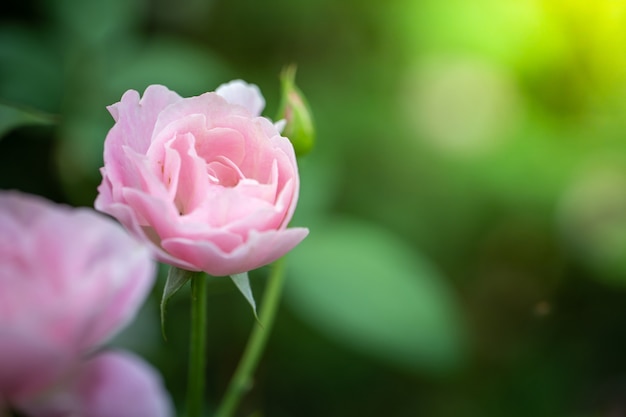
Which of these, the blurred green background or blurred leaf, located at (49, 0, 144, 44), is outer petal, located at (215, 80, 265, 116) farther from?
blurred leaf, located at (49, 0, 144, 44)

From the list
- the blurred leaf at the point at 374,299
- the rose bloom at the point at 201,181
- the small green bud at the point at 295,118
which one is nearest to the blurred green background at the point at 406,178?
the blurred leaf at the point at 374,299

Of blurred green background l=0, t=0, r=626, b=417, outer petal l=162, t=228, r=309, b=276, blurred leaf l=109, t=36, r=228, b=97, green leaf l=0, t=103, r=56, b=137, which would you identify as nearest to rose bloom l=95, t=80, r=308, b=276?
outer petal l=162, t=228, r=309, b=276

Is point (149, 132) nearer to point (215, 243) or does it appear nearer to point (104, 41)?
point (215, 243)

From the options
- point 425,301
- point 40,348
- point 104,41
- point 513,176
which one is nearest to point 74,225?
point 40,348

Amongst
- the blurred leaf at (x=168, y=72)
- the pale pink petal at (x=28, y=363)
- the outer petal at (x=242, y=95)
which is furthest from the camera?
the blurred leaf at (x=168, y=72)

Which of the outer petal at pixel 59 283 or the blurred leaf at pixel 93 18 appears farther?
the blurred leaf at pixel 93 18

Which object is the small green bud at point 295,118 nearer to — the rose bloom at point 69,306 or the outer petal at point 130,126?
the outer petal at point 130,126

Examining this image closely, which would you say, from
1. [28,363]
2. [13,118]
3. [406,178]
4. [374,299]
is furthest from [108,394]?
[406,178]

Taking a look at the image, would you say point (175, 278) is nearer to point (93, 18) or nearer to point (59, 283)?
point (59, 283)
